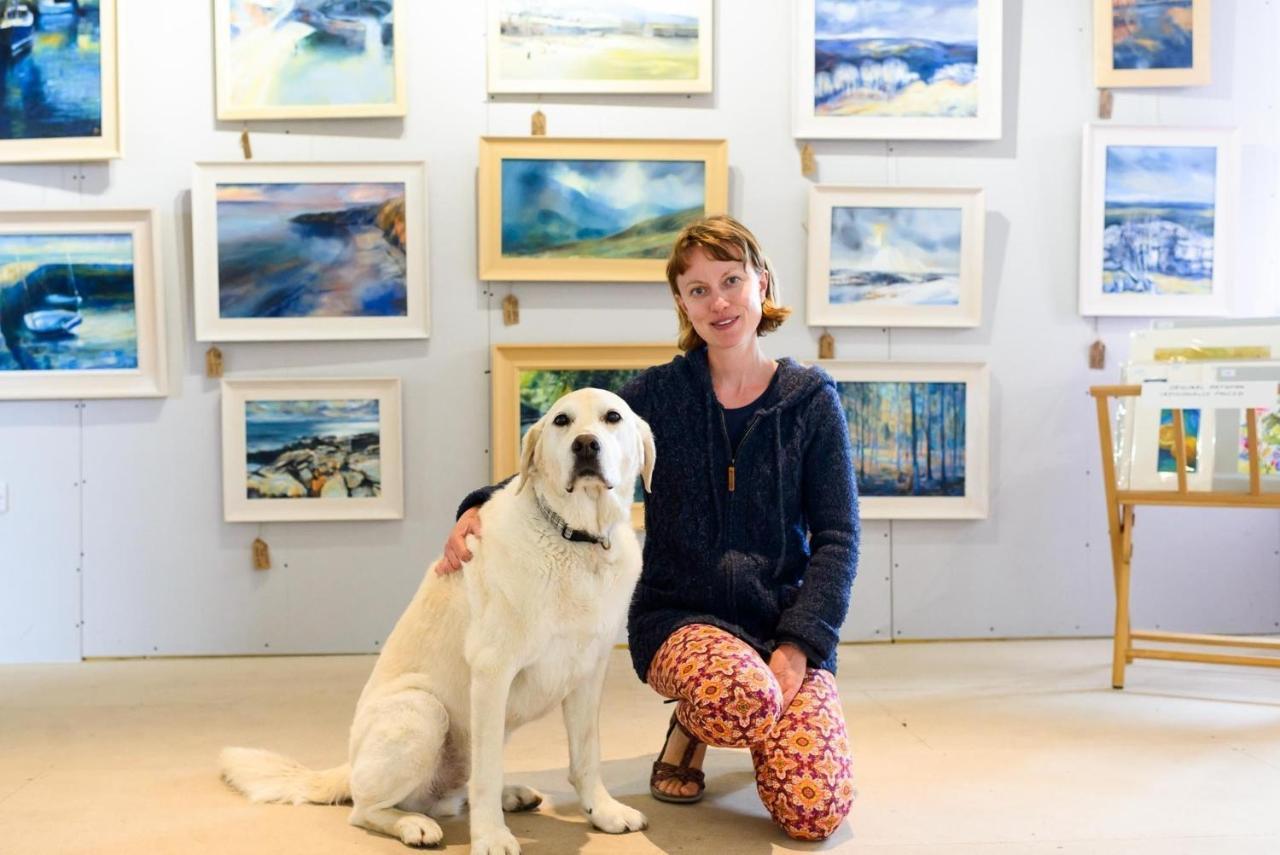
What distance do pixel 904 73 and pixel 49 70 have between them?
3.13 metres

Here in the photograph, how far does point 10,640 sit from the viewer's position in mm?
4086

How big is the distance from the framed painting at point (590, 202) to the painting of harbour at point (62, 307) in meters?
1.33

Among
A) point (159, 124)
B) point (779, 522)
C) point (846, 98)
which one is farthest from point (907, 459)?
point (159, 124)

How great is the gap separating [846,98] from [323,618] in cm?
274

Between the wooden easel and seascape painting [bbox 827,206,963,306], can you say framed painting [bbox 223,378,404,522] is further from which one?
the wooden easel

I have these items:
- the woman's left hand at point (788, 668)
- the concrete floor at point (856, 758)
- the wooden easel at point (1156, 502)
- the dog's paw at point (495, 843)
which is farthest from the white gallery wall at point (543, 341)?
the dog's paw at point (495, 843)

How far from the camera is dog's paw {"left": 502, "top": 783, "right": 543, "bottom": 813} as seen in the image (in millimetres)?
2479

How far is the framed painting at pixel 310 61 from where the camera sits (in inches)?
160

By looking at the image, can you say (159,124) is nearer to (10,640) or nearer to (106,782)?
(10,640)

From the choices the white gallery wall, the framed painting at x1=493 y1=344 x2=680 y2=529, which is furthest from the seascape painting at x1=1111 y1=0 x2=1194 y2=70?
the framed painting at x1=493 y1=344 x2=680 y2=529

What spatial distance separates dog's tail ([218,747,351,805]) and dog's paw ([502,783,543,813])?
34cm

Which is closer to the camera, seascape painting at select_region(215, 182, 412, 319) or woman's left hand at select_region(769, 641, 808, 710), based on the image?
woman's left hand at select_region(769, 641, 808, 710)

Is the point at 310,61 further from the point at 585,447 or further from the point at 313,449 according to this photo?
the point at 585,447

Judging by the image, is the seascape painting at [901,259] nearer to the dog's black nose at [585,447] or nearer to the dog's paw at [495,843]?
the dog's black nose at [585,447]
